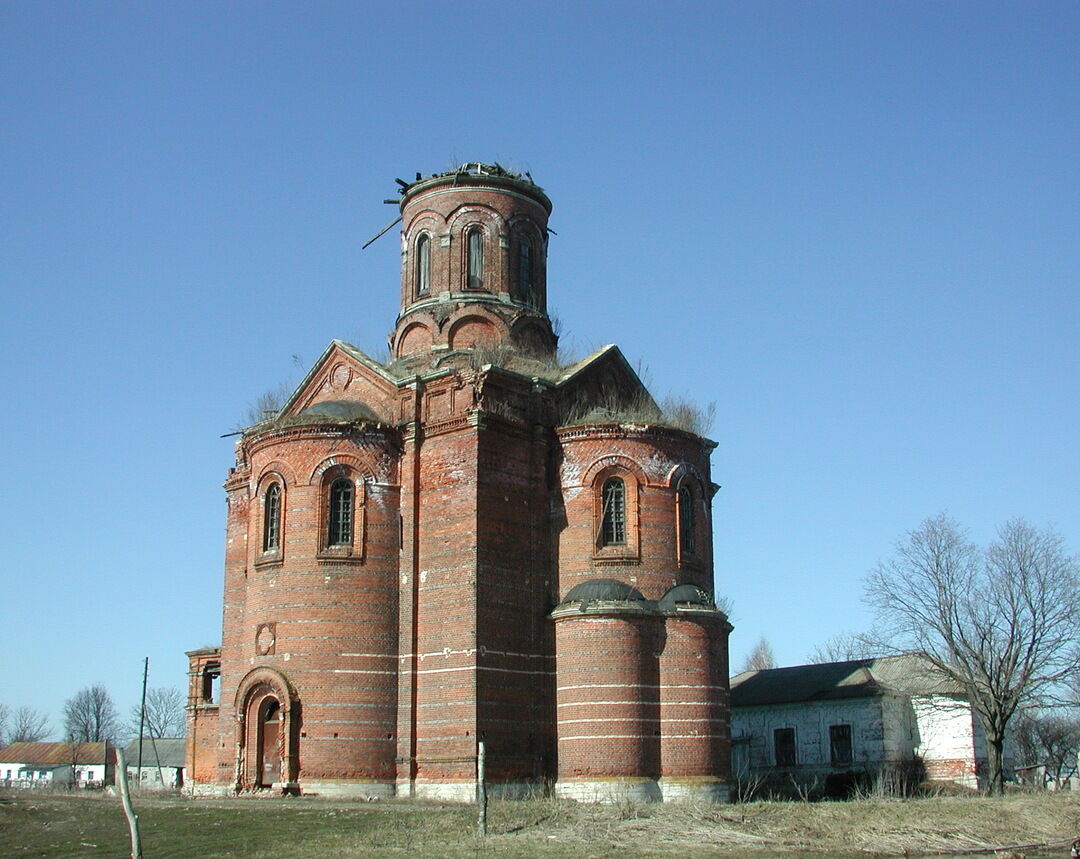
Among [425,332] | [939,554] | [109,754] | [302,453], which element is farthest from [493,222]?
[109,754]

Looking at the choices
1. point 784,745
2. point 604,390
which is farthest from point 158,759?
point 604,390

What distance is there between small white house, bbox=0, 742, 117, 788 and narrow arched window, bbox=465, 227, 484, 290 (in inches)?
1768

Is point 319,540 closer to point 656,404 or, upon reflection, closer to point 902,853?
point 656,404

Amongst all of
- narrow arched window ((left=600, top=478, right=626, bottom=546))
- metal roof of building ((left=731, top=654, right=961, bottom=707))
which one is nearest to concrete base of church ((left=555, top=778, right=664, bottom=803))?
narrow arched window ((left=600, top=478, right=626, bottom=546))

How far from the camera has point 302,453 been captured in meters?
29.4

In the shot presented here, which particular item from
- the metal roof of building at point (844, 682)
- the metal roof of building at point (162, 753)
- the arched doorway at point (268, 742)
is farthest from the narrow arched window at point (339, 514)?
the metal roof of building at point (162, 753)

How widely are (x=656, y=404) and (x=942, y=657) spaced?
1092cm

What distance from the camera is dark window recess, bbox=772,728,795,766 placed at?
38531 mm

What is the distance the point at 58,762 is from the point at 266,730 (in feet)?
161

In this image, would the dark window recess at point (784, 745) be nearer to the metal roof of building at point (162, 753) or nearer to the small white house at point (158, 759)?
the small white house at point (158, 759)

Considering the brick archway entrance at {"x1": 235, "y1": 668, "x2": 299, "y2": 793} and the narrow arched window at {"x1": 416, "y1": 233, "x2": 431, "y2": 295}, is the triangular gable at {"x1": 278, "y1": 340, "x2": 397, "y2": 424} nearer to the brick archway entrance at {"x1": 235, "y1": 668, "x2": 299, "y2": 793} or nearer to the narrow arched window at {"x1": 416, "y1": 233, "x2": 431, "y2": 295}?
the narrow arched window at {"x1": 416, "y1": 233, "x2": 431, "y2": 295}

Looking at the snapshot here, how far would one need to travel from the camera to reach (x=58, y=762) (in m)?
70.6

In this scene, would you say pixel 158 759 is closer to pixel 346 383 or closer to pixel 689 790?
pixel 346 383

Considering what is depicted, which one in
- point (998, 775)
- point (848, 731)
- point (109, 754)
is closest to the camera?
point (998, 775)
